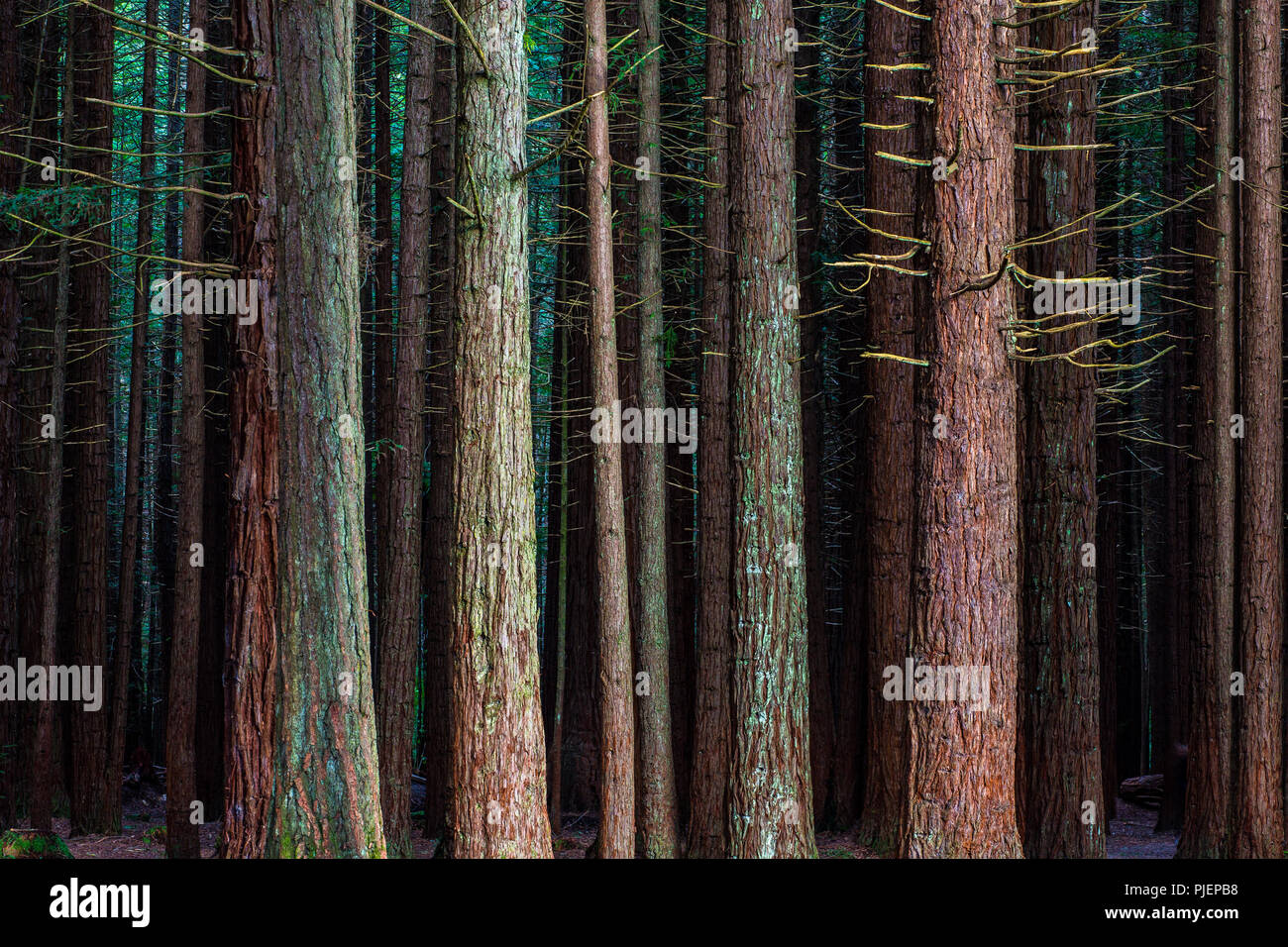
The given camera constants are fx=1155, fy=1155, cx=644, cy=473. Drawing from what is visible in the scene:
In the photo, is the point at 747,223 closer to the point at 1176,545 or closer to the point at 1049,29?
the point at 1049,29

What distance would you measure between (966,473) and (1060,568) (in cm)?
434

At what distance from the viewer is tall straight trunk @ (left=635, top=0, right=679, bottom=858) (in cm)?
1209

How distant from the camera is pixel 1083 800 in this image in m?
10.4

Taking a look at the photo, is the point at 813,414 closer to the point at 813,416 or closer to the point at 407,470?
the point at 813,416

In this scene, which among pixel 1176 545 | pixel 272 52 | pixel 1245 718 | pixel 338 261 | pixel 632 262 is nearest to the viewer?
pixel 338 261

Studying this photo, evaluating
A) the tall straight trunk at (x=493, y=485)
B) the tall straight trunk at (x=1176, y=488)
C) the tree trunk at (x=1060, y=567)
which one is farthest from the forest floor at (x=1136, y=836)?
the tall straight trunk at (x=493, y=485)

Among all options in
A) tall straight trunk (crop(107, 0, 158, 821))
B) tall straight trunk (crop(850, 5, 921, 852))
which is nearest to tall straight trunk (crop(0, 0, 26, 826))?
tall straight trunk (crop(107, 0, 158, 821))

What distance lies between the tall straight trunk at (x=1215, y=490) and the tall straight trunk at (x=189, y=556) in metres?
10.7

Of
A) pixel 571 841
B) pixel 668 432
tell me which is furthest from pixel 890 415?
pixel 571 841

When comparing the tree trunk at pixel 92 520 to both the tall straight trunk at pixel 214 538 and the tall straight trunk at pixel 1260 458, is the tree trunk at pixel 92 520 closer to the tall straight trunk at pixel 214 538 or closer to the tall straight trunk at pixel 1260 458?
the tall straight trunk at pixel 214 538

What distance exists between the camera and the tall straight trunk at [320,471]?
25.8 feet

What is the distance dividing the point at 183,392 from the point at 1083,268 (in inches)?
394

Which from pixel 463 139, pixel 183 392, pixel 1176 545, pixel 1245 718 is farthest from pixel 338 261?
pixel 1176 545
